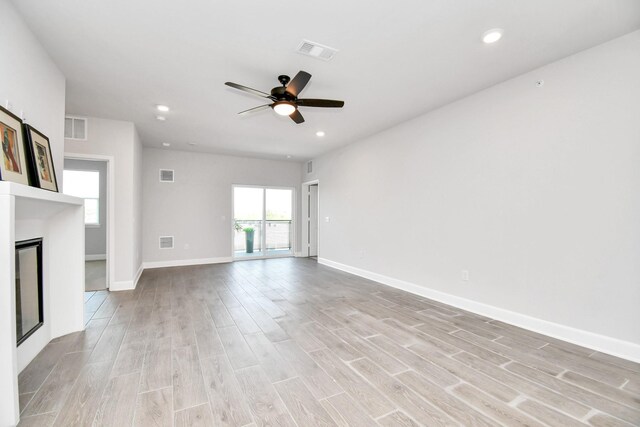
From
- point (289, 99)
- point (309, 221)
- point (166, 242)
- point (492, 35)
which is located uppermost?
point (492, 35)

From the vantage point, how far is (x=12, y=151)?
77.9 inches

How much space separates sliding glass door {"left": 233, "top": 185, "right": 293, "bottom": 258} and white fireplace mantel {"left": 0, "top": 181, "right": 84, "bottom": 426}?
4.46m

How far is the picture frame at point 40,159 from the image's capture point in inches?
86.5

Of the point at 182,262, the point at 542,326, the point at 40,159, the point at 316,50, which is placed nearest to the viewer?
the point at 40,159

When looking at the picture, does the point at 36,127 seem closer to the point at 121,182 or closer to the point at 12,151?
the point at 12,151

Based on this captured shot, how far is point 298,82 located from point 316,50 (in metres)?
0.32

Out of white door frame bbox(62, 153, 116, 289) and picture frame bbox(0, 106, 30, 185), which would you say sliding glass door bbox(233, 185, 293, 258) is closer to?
white door frame bbox(62, 153, 116, 289)

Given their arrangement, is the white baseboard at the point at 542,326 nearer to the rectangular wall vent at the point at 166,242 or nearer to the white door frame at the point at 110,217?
the white door frame at the point at 110,217

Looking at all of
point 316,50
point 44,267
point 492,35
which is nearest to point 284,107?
point 316,50

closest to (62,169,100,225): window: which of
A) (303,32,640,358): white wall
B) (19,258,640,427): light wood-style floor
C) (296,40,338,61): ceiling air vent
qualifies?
(19,258,640,427): light wood-style floor

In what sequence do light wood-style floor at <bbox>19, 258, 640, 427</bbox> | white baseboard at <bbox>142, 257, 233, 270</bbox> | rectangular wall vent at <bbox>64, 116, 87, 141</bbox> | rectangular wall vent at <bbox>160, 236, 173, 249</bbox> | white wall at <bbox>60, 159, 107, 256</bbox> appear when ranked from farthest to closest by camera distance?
white wall at <bbox>60, 159, 107, 256</bbox> < rectangular wall vent at <bbox>160, 236, 173, 249</bbox> < white baseboard at <bbox>142, 257, 233, 270</bbox> < rectangular wall vent at <bbox>64, 116, 87, 141</bbox> < light wood-style floor at <bbox>19, 258, 640, 427</bbox>

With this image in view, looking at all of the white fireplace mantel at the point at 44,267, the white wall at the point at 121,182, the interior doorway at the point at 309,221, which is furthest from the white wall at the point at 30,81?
the interior doorway at the point at 309,221

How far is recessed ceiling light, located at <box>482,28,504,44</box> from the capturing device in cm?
235

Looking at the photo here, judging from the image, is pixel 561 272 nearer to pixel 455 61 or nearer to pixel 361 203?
pixel 455 61
